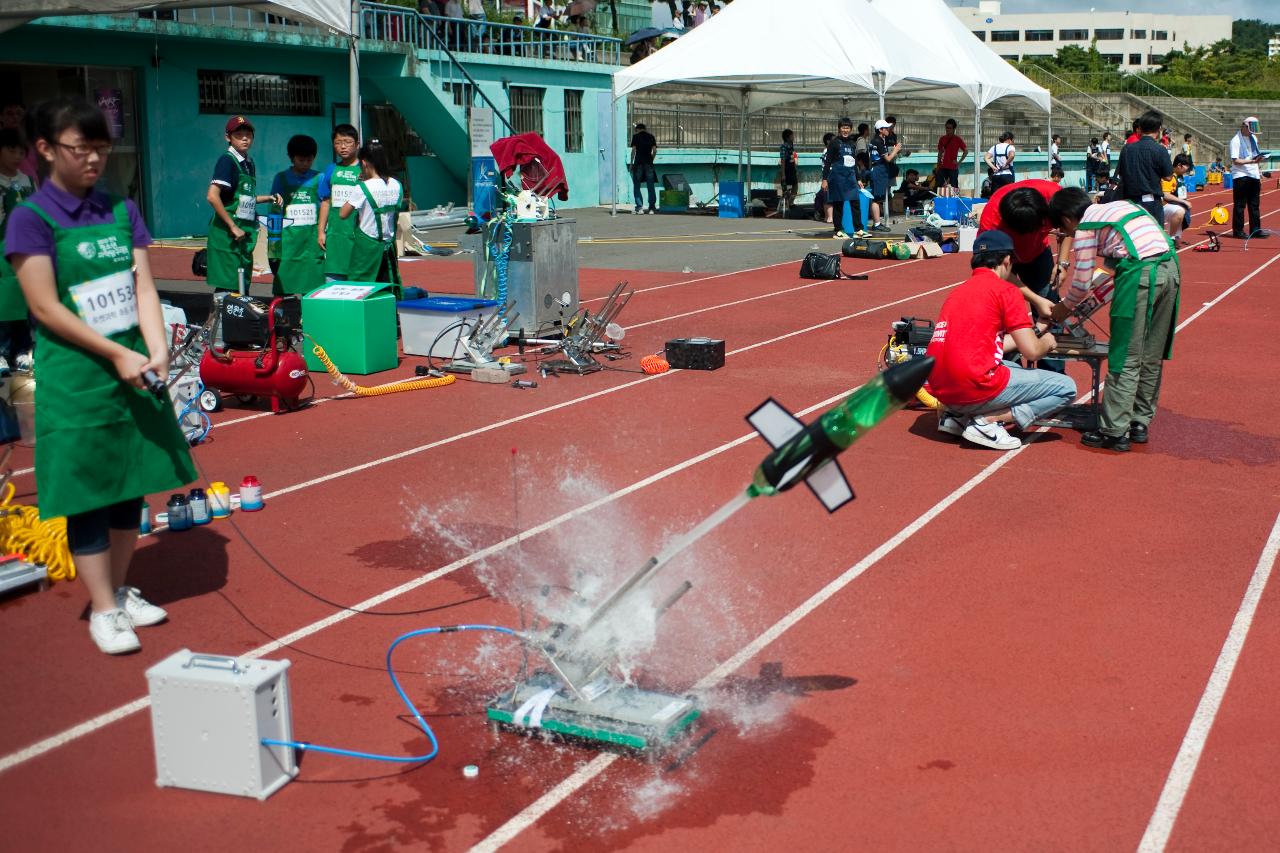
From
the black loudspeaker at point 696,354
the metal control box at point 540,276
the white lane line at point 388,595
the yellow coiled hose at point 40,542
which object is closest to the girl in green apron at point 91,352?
the white lane line at point 388,595

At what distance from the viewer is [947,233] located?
24.2 metres

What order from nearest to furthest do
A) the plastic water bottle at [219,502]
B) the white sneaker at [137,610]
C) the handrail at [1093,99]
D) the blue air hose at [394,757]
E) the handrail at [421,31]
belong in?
the blue air hose at [394,757] → the white sneaker at [137,610] → the plastic water bottle at [219,502] → the handrail at [421,31] → the handrail at [1093,99]

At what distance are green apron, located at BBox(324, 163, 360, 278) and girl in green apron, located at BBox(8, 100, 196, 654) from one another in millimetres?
5573

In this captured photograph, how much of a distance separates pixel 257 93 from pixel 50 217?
20685 millimetres

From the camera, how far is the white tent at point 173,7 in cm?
989

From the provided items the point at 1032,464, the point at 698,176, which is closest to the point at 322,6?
the point at 1032,464

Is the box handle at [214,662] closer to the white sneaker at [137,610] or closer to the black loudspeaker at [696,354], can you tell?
the white sneaker at [137,610]

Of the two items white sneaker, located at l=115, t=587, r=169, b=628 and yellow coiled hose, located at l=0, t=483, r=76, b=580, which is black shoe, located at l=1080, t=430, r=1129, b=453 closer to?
white sneaker, located at l=115, t=587, r=169, b=628

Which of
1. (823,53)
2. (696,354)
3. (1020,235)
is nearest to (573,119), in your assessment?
(823,53)

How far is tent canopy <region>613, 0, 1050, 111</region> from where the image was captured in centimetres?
2155

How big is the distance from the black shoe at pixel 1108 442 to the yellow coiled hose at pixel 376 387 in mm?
4712

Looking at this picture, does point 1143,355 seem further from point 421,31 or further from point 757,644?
point 421,31

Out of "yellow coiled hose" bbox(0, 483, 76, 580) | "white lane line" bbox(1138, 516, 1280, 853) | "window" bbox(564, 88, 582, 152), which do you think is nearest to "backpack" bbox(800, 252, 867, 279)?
"white lane line" bbox(1138, 516, 1280, 853)

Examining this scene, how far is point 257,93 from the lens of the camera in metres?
23.9
